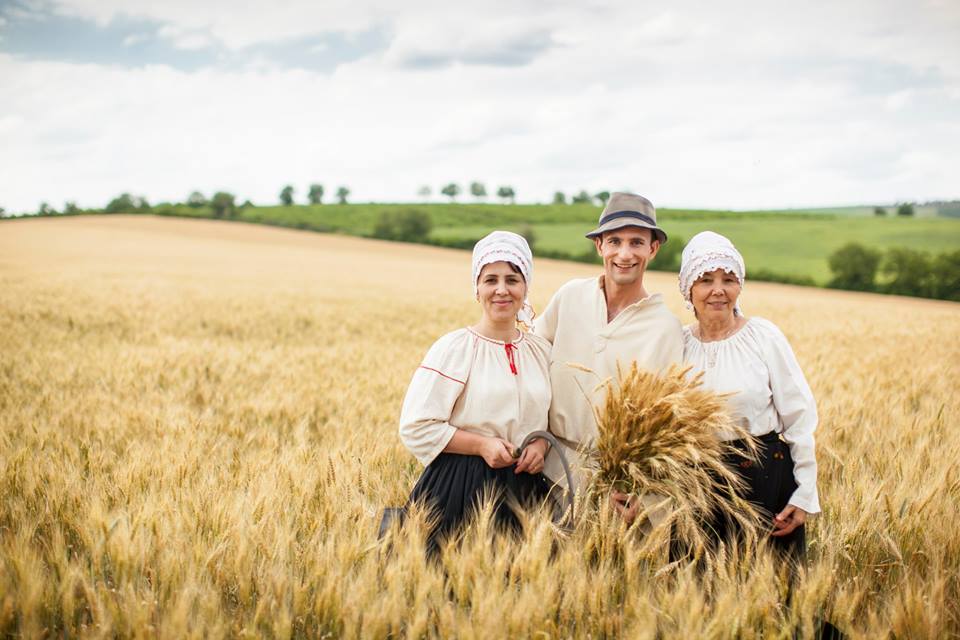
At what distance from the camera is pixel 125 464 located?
10.4 ft

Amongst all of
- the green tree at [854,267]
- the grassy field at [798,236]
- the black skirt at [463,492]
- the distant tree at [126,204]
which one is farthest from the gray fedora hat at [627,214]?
the distant tree at [126,204]

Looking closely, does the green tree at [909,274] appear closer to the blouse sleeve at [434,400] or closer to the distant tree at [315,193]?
the blouse sleeve at [434,400]

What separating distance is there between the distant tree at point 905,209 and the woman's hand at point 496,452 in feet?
312

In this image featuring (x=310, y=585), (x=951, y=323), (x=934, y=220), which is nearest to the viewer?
(x=310, y=585)

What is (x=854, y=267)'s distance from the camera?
138 feet

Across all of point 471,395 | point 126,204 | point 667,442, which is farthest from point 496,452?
point 126,204

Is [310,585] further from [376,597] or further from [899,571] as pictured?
[899,571]

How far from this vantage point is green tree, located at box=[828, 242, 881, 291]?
135 ft

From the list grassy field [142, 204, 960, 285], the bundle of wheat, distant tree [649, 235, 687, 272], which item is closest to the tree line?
grassy field [142, 204, 960, 285]

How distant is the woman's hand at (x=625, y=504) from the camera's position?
2367 millimetres

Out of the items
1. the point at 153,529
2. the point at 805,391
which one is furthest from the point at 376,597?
the point at 805,391

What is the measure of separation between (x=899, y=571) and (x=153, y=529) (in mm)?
2808

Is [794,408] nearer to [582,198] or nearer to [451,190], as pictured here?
[582,198]

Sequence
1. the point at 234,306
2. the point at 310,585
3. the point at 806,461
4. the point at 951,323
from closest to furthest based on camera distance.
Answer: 1. the point at 310,585
2. the point at 806,461
3. the point at 234,306
4. the point at 951,323
